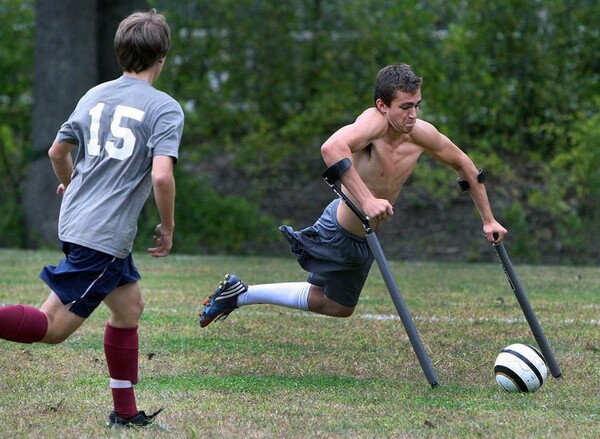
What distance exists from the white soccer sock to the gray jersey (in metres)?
1.99

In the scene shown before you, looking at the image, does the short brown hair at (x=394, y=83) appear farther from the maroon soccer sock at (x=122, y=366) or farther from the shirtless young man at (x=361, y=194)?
the maroon soccer sock at (x=122, y=366)

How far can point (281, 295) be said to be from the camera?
20.2ft

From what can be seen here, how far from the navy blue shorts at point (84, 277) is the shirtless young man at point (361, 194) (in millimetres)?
1357

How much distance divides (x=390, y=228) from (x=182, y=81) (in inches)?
151

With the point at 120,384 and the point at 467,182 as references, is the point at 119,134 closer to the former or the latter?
the point at 120,384

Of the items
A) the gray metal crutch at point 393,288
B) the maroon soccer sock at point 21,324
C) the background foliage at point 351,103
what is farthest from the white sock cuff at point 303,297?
the background foliage at point 351,103

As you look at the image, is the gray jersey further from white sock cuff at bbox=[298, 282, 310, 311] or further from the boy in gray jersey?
white sock cuff at bbox=[298, 282, 310, 311]

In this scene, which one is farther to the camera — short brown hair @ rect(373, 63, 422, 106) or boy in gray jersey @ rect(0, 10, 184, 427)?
short brown hair @ rect(373, 63, 422, 106)

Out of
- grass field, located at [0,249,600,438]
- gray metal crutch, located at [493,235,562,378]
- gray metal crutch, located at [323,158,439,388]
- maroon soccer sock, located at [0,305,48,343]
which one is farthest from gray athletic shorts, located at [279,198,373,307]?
maroon soccer sock, located at [0,305,48,343]

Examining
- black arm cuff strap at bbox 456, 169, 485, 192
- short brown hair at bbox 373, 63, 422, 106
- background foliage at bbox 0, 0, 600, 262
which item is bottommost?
background foliage at bbox 0, 0, 600, 262

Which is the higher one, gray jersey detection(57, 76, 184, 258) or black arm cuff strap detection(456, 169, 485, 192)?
gray jersey detection(57, 76, 184, 258)

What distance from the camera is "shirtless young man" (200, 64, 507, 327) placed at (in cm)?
535

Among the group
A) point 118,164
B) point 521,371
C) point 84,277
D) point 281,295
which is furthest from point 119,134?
point 281,295

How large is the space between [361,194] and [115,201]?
1370 millimetres
